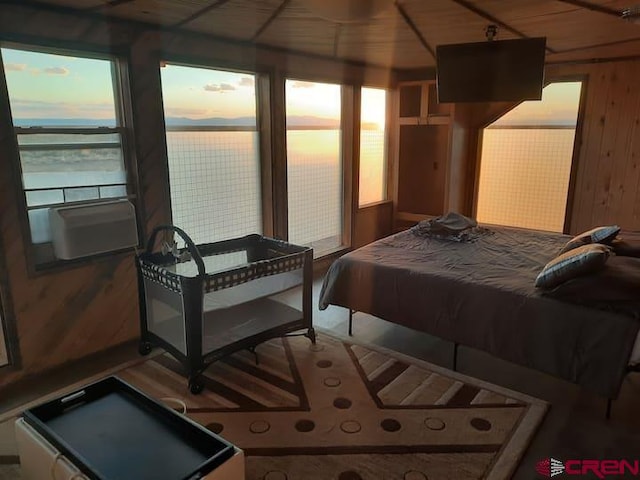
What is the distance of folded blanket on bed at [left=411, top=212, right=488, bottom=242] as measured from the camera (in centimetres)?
375

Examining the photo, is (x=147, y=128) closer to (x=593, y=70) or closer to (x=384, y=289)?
(x=384, y=289)

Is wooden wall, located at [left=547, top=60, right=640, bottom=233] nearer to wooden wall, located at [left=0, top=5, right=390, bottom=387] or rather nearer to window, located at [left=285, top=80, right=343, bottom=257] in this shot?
window, located at [left=285, top=80, right=343, bottom=257]

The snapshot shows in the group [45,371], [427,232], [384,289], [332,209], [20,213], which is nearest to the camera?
[20,213]

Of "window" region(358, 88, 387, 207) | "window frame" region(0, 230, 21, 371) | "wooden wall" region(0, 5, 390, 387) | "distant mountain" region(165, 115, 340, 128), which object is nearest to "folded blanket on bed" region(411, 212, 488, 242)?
"distant mountain" region(165, 115, 340, 128)

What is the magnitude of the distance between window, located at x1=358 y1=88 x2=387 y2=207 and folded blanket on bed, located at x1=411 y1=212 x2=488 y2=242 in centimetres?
172

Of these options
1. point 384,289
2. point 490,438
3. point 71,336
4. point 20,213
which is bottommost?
point 490,438

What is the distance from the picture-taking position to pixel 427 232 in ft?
12.7

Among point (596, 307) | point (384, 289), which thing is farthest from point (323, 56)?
point (596, 307)

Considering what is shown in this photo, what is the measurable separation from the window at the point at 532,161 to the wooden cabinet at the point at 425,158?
35 cm

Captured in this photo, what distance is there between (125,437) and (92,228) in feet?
5.06

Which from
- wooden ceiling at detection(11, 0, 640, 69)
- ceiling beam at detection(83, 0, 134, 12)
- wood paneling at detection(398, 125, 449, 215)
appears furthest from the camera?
wood paneling at detection(398, 125, 449, 215)

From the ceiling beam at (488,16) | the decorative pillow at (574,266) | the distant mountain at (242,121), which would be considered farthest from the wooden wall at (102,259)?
the decorative pillow at (574,266)

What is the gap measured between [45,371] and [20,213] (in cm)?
101

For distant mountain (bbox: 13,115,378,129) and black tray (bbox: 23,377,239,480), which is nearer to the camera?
black tray (bbox: 23,377,239,480)
